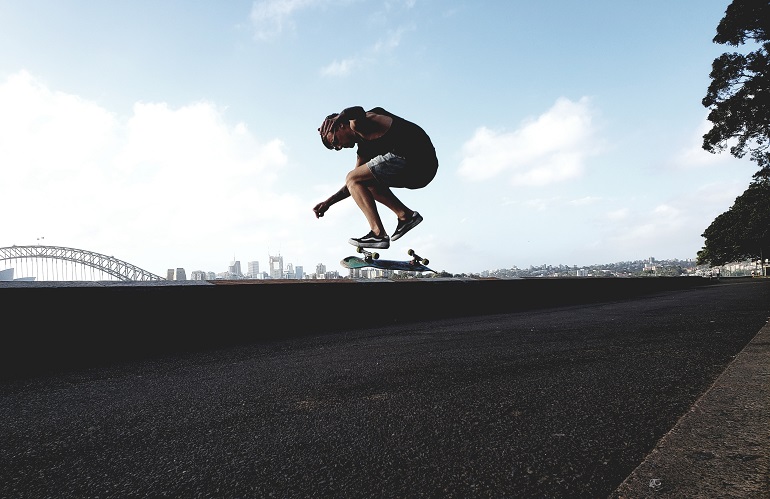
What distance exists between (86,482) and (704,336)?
5.23 m

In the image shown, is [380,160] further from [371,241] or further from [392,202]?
[371,241]

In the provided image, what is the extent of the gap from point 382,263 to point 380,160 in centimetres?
177

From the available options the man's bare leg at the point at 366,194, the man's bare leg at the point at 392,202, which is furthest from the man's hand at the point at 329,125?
the man's bare leg at the point at 392,202

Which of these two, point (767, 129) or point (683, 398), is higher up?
point (767, 129)

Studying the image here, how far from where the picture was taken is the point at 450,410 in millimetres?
2152

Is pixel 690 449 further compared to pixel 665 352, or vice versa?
pixel 665 352

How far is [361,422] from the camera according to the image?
6.72 feet

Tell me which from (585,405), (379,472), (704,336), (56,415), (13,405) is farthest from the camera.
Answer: (704,336)

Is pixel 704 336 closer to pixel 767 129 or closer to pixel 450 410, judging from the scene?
pixel 450 410

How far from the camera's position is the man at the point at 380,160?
654 centimetres

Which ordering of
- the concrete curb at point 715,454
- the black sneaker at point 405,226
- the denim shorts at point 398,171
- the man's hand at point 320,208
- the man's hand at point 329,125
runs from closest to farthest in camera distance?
the concrete curb at point 715,454 < the man's hand at point 329,125 < the denim shorts at point 398,171 < the black sneaker at point 405,226 < the man's hand at point 320,208

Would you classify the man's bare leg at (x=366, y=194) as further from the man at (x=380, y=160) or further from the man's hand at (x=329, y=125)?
the man's hand at (x=329, y=125)

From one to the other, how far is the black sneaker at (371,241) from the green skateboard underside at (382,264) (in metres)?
0.26

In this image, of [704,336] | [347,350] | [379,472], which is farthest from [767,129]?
[379,472]
